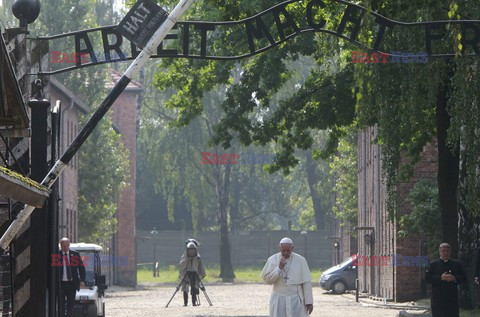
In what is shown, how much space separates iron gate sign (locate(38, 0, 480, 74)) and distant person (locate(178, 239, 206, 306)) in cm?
944

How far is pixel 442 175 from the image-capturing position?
25.4 meters

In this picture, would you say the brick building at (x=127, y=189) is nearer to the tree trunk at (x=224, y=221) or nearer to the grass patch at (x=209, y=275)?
the grass patch at (x=209, y=275)

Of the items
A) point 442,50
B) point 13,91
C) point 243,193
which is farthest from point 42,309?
point 243,193

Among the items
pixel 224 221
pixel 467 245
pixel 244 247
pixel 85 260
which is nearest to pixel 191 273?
pixel 85 260

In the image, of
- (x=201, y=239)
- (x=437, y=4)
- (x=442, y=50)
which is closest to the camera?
(x=437, y=4)

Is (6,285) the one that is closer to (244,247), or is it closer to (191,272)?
(191,272)

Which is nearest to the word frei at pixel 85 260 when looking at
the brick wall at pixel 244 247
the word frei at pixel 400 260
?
the word frei at pixel 400 260

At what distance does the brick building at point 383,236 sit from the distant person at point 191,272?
590cm

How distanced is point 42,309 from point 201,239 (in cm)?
7965

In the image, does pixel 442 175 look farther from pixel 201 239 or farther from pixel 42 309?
pixel 201 239

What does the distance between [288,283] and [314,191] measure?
81361mm

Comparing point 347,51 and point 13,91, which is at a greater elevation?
point 347,51

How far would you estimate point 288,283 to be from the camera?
1878 centimetres

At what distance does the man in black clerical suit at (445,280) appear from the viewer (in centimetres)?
2112
